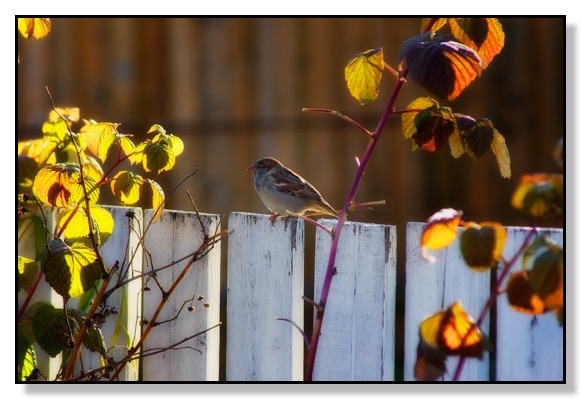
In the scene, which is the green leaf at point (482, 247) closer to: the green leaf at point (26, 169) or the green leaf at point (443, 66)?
the green leaf at point (443, 66)

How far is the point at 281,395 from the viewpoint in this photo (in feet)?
7.62

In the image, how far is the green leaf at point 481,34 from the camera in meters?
1.99

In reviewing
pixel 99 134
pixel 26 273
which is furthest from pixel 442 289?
pixel 26 273

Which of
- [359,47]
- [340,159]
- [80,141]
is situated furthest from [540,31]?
[80,141]

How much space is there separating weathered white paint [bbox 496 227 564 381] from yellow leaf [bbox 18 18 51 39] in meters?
1.43

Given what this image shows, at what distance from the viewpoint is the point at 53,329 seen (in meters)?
2.55

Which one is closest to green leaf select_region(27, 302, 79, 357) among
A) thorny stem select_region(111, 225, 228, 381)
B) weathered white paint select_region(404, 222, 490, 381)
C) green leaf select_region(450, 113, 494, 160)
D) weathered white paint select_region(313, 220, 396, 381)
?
thorny stem select_region(111, 225, 228, 381)

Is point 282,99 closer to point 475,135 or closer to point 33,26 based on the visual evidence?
point 33,26

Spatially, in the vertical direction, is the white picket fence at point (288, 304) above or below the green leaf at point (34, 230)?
below

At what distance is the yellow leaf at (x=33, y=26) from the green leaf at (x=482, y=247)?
144 centimetres

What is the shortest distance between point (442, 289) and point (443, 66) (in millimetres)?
700

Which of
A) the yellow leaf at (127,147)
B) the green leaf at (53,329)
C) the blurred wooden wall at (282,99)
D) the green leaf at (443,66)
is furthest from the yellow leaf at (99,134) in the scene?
the blurred wooden wall at (282,99)

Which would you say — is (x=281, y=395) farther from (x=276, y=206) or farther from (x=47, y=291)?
(x=276, y=206)

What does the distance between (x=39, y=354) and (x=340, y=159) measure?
3.37 m
